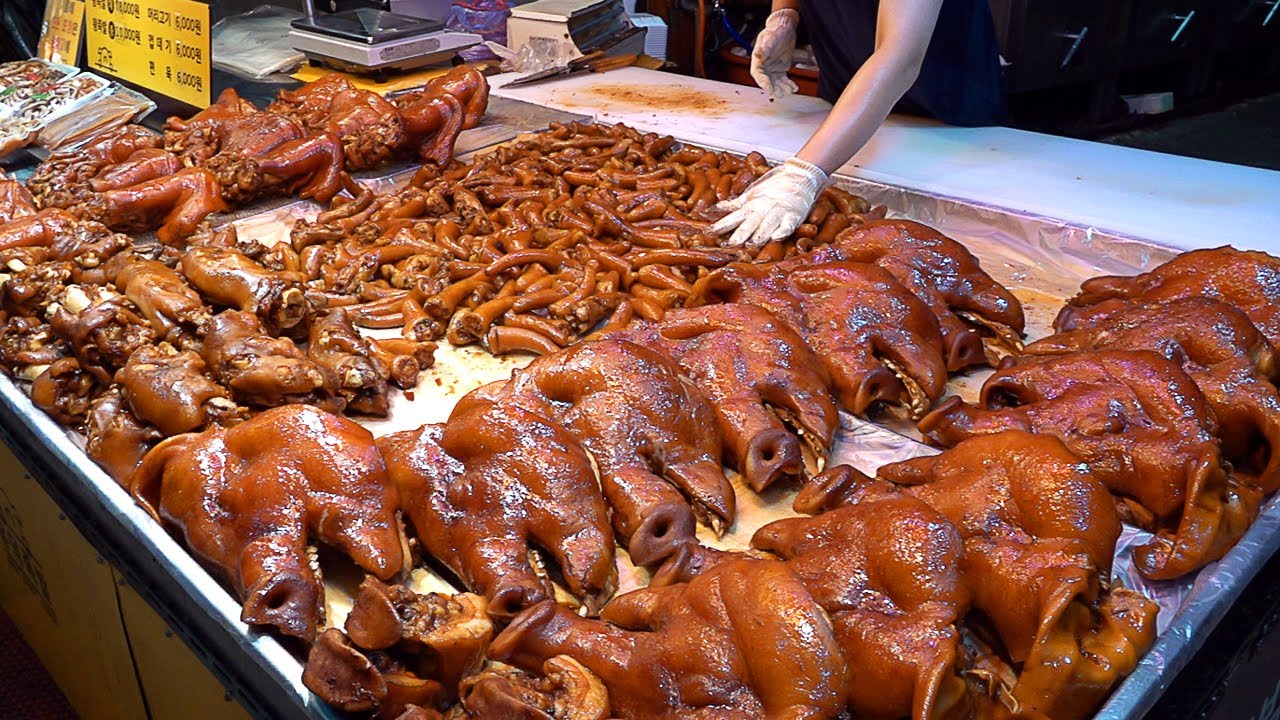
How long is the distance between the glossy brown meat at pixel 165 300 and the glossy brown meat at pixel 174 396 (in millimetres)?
232

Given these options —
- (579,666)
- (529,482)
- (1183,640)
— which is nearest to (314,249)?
(529,482)

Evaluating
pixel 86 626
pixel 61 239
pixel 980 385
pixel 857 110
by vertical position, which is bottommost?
pixel 86 626

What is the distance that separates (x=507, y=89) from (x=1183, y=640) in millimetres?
4683

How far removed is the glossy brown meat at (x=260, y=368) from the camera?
237 cm

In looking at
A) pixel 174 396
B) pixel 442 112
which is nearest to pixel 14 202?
pixel 442 112

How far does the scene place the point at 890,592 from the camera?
1.63 meters

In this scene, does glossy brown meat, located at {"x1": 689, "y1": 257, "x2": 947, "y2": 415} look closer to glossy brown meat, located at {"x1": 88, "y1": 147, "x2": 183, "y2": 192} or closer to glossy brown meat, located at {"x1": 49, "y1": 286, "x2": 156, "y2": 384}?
glossy brown meat, located at {"x1": 49, "y1": 286, "x2": 156, "y2": 384}

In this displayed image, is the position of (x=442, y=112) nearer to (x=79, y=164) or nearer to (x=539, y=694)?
(x=79, y=164)

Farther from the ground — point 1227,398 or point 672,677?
point 1227,398

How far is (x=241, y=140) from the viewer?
13.3 feet

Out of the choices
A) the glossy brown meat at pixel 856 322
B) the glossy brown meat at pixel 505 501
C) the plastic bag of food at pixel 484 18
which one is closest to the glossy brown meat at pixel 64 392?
the glossy brown meat at pixel 505 501

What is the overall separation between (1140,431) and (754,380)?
820 mm

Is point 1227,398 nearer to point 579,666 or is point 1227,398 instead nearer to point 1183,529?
point 1183,529

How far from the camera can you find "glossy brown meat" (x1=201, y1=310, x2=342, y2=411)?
2.37 meters
